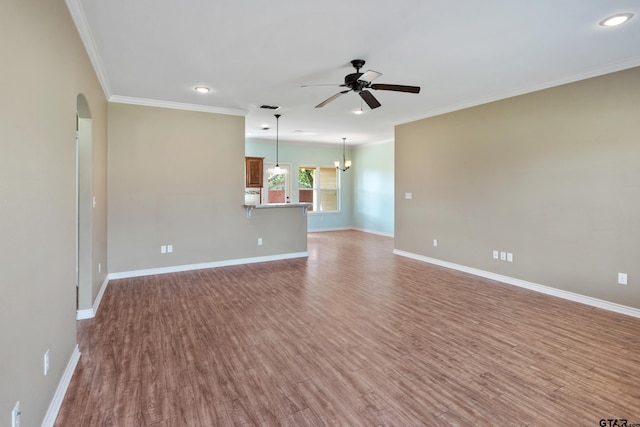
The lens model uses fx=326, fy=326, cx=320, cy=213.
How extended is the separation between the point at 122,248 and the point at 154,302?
150 centimetres

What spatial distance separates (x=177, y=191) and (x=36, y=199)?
3.59m

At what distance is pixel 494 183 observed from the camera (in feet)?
16.0

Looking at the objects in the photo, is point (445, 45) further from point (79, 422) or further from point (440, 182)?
point (79, 422)

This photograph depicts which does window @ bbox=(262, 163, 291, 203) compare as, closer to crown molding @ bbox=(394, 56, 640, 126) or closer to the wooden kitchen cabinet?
the wooden kitchen cabinet

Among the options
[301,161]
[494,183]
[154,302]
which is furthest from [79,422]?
[301,161]

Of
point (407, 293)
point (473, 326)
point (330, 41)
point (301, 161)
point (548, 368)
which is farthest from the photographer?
point (301, 161)

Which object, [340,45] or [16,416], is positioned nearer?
[16,416]

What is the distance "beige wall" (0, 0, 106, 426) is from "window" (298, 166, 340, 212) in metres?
7.58

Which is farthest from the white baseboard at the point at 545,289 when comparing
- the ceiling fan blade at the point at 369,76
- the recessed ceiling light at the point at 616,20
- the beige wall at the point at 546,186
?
the ceiling fan blade at the point at 369,76

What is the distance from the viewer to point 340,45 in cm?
307

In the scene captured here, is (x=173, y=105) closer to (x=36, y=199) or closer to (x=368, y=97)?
(x=368, y=97)

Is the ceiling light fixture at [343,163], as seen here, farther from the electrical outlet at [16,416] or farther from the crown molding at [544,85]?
the electrical outlet at [16,416]

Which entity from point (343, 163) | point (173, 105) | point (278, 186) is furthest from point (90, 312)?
point (343, 163)

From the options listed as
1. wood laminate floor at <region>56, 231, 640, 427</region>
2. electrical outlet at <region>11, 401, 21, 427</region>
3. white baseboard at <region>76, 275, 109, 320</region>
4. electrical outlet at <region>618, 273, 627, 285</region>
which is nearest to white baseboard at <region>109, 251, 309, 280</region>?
wood laminate floor at <region>56, 231, 640, 427</region>
